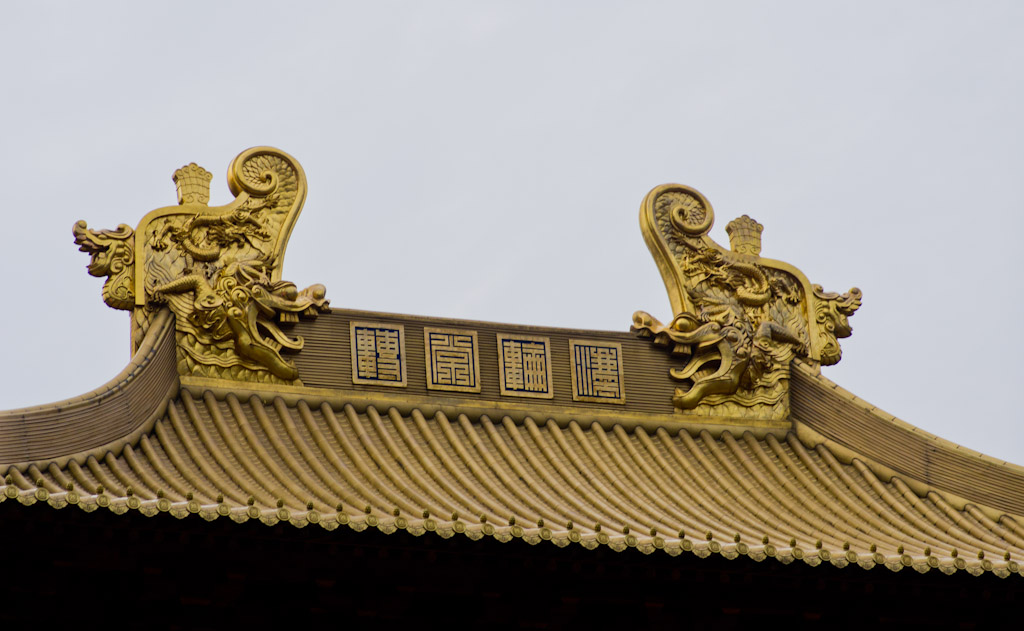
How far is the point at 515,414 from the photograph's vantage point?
33.8ft

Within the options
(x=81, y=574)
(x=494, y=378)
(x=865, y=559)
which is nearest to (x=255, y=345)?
(x=494, y=378)

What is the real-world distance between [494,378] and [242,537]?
2885 millimetres

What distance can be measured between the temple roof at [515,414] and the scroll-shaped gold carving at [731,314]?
0.01 meters


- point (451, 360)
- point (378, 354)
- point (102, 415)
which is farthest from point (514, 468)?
point (102, 415)

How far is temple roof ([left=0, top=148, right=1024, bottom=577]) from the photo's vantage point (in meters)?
8.97

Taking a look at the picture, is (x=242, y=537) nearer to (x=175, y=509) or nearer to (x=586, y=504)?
(x=175, y=509)

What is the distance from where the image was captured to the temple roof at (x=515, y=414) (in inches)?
353

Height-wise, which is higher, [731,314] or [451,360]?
[731,314]

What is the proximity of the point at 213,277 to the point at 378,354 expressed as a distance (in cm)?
97

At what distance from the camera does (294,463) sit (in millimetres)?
9273

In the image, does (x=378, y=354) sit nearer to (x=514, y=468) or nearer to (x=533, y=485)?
(x=514, y=468)

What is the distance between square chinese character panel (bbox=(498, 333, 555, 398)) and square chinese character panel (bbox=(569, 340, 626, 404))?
0.49 feet

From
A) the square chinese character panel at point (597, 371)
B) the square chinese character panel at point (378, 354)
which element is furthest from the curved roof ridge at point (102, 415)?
the square chinese character panel at point (597, 371)

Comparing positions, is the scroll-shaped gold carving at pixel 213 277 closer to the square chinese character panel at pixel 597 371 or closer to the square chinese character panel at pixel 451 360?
the square chinese character panel at pixel 451 360
